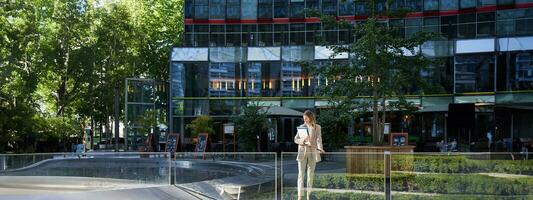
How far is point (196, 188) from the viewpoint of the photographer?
42.9 ft

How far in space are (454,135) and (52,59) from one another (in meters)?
26.2

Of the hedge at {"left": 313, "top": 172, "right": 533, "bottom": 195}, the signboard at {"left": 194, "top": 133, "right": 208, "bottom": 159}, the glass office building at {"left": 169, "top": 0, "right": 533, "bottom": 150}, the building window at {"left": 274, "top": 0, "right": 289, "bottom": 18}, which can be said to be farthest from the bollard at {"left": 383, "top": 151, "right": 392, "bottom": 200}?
the building window at {"left": 274, "top": 0, "right": 289, "bottom": 18}

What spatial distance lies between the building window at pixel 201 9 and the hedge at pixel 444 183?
3844 cm

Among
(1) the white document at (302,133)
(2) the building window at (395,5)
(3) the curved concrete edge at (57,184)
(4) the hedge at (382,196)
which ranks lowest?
(4) the hedge at (382,196)

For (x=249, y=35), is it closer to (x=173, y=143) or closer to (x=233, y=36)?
(x=233, y=36)

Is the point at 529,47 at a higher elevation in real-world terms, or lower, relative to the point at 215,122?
higher

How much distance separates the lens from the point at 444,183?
1203 centimetres

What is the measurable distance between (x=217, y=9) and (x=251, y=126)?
18754 mm

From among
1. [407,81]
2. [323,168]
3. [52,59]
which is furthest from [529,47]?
[323,168]

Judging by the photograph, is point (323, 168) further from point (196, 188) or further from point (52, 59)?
point (52, 59)

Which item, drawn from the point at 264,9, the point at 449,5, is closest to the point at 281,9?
the point at 264,9

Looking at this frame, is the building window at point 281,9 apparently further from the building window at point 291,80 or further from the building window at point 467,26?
the building window at point 467,26

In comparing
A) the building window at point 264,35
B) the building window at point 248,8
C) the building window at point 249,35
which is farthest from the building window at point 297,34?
the building window at point 248,8

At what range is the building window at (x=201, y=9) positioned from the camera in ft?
161
